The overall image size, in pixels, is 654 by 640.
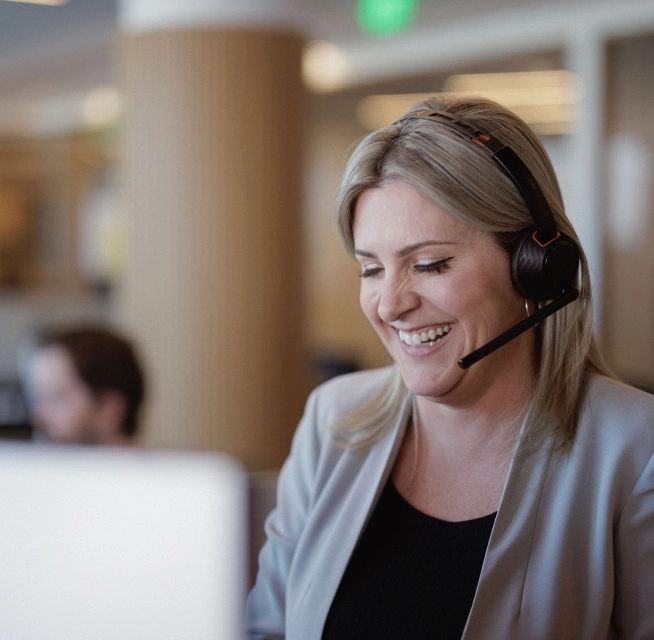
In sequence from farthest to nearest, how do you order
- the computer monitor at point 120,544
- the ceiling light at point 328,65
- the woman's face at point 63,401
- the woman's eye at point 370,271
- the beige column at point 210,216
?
the ceiling light at point 328,65 < the beige column at point 210,216 < the woman's face at point 63,401 < the woman's eye at point 370,271 < the computer monitor at point 120,544

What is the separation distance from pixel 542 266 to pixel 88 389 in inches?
57.7

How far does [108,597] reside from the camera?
67 centimetres

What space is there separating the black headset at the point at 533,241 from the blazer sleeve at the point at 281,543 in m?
0.46

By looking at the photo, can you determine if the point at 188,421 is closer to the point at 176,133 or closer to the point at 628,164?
the point at 176,133

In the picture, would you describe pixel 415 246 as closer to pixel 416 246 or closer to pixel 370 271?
pixel 416 246

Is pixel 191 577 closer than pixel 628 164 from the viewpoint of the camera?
Yes

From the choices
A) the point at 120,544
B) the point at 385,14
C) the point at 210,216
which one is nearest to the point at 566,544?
the point at 120,544

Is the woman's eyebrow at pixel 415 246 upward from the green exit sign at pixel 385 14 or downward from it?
downward

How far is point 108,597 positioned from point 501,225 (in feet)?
2.35

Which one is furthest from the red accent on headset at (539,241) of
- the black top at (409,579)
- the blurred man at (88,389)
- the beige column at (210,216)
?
the beige column at (210,216)

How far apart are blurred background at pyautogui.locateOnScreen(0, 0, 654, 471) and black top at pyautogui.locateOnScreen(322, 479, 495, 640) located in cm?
42

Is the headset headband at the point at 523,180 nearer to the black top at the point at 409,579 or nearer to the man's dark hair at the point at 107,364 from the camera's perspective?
the black top at the point at 409,579

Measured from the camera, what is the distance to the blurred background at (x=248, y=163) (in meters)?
3.27

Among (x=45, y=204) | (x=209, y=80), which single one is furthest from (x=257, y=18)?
(x=45, y=204)
